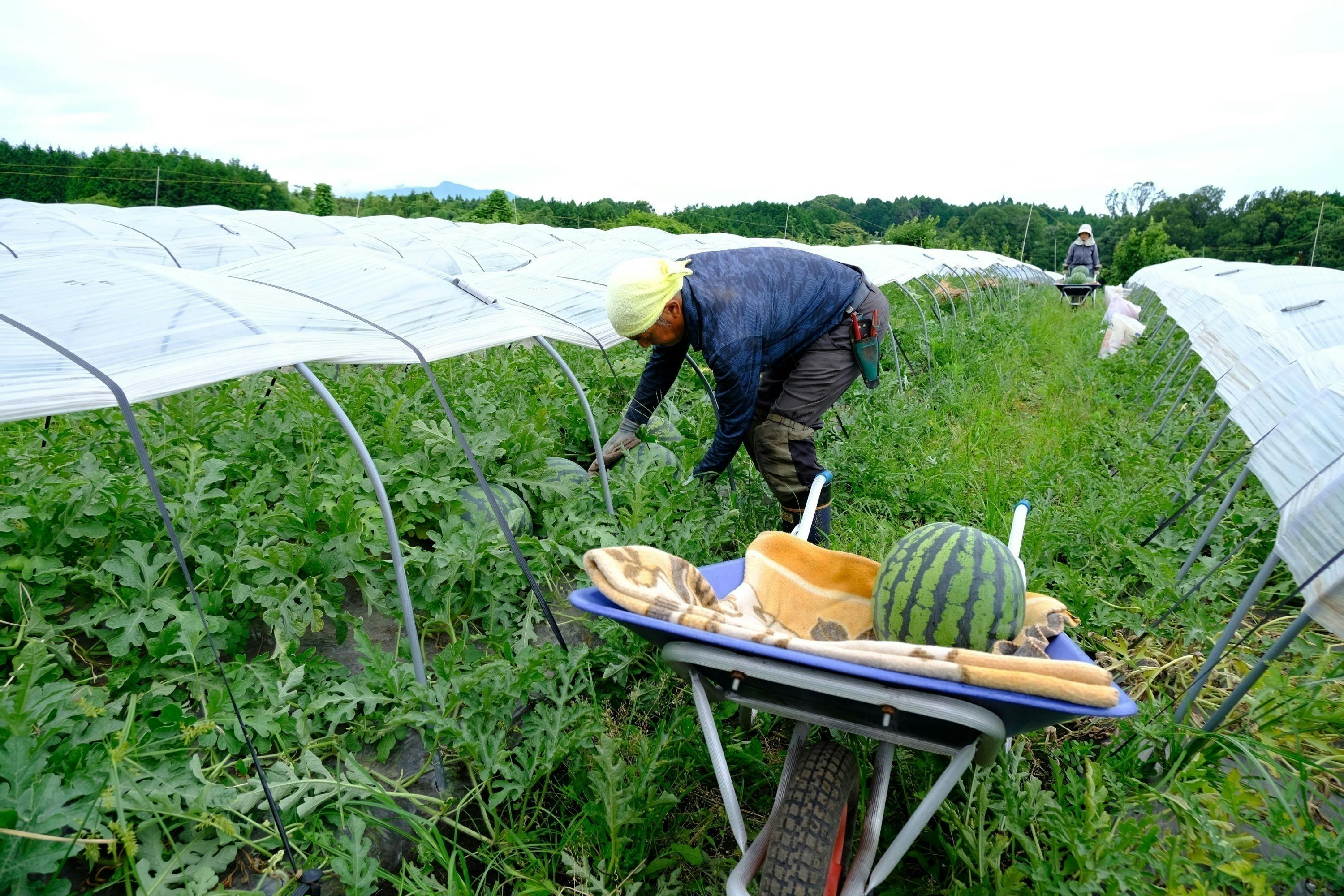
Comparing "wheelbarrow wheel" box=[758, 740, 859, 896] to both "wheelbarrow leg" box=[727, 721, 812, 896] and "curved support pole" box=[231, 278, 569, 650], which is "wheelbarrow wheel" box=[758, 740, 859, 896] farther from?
"curved support pole" box=[231, 278, 569, 650]

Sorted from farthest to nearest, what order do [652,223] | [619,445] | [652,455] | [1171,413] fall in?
[652,223] → [1171,413] → [652,455] → [619,445]

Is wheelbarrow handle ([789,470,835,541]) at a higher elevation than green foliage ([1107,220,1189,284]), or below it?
below

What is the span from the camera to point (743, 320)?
3.66m

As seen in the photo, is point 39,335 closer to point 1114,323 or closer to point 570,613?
point 570,613

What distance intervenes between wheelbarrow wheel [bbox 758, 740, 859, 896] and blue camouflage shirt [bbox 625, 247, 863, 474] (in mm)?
1839

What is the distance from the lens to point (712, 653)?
6.43 feet

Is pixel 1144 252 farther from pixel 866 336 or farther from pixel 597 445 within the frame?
pixel 597 445

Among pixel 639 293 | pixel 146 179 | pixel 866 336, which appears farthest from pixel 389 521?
pixel 146 179

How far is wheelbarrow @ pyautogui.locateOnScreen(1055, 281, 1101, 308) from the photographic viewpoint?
16781mm

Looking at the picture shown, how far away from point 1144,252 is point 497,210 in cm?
2496

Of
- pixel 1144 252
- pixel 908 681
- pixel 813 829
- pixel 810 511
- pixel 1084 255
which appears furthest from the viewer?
pixel 1144 252


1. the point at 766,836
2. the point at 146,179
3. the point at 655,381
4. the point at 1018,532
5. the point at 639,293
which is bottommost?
the point at 766,836

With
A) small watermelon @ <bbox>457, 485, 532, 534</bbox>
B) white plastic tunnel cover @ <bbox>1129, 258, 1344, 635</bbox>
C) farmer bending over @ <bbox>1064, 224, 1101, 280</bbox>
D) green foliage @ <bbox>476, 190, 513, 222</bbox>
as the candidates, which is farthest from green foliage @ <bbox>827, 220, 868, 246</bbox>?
small watermelon @ <bbox>457, 485, 532, 534</bbox>

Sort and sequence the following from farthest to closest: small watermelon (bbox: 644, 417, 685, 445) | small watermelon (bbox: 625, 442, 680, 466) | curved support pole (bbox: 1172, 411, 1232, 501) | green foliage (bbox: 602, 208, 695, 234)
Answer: green foliage (bbox: 602, 208, 695, 234), small watermelon (bbox: 644, 417, 685, 445), small watermelon (bbox: 625, 442, 680, 466), curved support pole (bbox: 1172, 411, 1232, 501)
